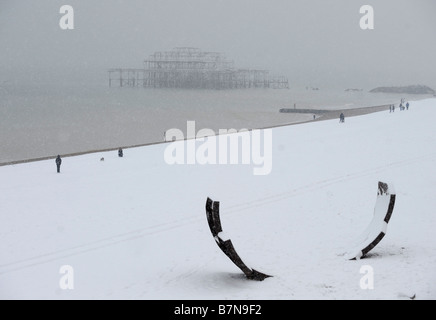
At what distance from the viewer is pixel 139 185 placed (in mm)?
15438
